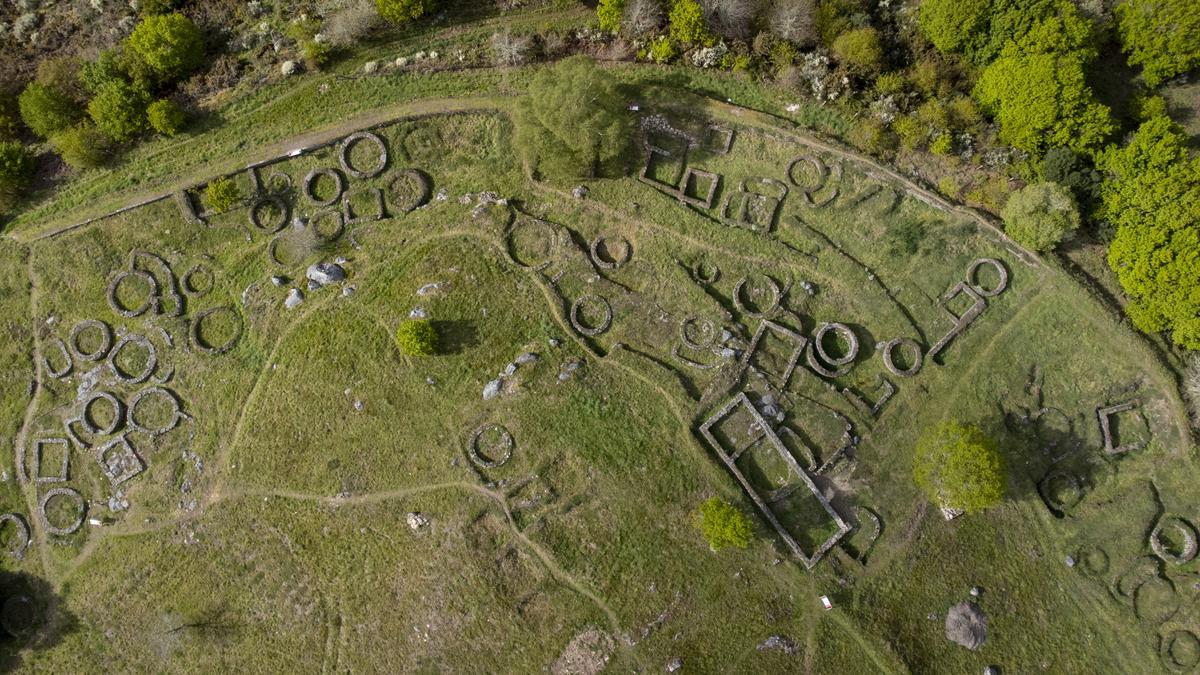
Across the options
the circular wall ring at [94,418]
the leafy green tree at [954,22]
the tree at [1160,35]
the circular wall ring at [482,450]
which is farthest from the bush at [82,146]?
Result: the tree at [1160,35]

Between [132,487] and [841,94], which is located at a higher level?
[841,94]

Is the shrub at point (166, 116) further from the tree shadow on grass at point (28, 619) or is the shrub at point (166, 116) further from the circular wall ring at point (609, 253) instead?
the tree shadow on grass at point (28, 619)

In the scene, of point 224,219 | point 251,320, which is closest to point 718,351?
point 251,320

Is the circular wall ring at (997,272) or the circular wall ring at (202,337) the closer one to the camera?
the circular wall ring at (997,272)

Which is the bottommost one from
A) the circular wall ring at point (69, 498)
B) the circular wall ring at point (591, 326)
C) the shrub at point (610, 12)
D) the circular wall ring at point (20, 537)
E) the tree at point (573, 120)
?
the circular wall ring at point (20, 537)

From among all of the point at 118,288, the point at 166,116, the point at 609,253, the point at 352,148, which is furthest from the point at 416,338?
the point at 166,116

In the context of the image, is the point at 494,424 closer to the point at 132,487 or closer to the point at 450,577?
the point at 450,577

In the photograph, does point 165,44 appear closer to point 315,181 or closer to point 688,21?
point 315,181
